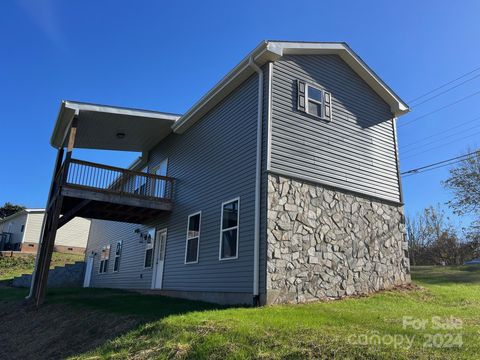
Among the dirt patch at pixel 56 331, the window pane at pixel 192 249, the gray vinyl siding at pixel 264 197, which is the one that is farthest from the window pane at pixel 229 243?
the dirt patch at pixel 56 331

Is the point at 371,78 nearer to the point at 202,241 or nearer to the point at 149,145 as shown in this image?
the point at 202,241

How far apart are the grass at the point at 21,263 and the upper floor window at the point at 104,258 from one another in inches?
368

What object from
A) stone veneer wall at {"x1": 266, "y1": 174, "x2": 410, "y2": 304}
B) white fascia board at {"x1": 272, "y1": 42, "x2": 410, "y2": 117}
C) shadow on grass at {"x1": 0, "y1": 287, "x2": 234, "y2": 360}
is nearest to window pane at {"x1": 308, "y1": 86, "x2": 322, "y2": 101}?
white fascia board at {"x1": 272, "y1": 42, "x2": 410, "y2": 117}

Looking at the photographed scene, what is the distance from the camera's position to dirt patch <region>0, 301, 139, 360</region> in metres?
7.57

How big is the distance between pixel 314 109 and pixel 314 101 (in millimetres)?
240

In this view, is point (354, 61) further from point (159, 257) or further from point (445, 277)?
point (159, 257)

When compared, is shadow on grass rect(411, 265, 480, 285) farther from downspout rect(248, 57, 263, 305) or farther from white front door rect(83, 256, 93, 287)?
white front door rect(83, 256, 93, 287)

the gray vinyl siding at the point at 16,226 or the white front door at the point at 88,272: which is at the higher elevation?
the gray vinyl siding at the point at 16,226

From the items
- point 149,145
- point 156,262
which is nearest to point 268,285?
point 156,262

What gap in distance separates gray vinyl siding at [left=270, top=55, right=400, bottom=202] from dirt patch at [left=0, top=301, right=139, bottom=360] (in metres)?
4.90

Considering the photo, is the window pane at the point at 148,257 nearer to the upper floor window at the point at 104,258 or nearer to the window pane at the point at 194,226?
the window pane at the point at 194,226

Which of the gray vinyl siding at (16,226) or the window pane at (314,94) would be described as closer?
the window pane at (314,94)

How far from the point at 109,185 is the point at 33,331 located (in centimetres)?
517

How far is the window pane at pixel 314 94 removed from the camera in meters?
10.9
